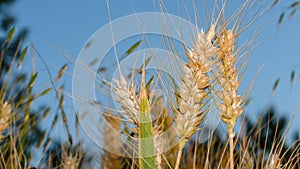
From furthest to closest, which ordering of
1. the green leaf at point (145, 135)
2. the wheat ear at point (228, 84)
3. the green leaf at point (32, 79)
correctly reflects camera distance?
1. the green leaf at point (32, 79)
2. the wheat ear at point (228, 84)
3. the green leaf at point (145, 135)

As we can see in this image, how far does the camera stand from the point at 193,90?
97 centimetres

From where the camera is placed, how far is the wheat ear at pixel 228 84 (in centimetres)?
105

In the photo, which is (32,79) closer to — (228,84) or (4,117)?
(4,117)

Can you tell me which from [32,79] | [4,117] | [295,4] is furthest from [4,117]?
[295,4]

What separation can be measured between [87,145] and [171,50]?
0.91 metres

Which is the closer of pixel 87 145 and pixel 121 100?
pixel 121 100

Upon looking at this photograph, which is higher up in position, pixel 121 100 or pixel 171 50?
pixel 171 50

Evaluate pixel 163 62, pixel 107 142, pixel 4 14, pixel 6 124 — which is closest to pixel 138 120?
pixel 163 62

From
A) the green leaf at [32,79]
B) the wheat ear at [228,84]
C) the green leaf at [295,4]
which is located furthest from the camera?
the green leaf at [295,4]

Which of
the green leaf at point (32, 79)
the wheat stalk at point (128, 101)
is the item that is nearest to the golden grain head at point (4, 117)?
the green leaf at point (32, 79)

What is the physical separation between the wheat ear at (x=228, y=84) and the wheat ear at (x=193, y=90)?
0.06m

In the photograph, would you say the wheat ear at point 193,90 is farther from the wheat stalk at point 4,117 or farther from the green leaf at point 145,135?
the wheat stalk at point 4,117

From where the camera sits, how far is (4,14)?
26.3ft

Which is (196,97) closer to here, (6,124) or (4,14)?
(6,124)
